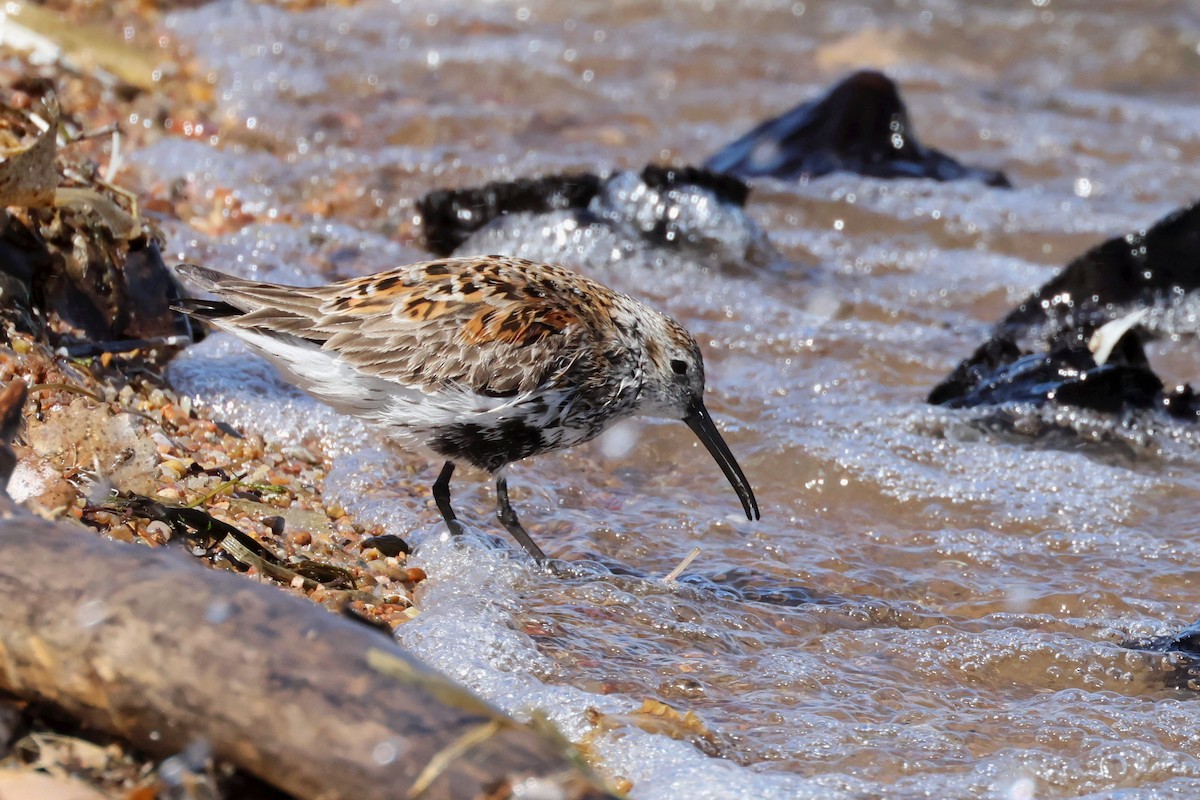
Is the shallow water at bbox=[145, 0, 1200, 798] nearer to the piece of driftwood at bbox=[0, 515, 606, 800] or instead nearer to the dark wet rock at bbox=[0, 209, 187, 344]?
the dark wet rock at bbox=[0, 209, 187, 344]

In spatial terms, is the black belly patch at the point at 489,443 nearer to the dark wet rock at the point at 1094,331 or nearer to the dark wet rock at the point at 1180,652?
the dark wet rock at the point at 1180,652

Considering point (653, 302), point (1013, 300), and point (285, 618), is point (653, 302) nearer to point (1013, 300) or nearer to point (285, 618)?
point (1013, 300)

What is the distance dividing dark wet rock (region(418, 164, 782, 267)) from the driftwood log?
6186 mm

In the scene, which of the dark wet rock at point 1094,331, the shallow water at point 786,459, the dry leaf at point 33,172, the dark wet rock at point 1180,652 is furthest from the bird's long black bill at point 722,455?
the dry leaf at point 33,172

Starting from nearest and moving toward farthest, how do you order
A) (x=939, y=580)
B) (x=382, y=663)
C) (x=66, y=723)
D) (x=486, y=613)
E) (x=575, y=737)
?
(x=382, y=663) < (x=66, y=723) < (x=575, y=737) < (x=486, y=613) < (x=939, y=580)

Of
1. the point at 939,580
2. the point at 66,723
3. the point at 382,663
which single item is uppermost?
the point at 382,663

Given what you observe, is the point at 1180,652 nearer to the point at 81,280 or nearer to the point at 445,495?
the point at 445,495

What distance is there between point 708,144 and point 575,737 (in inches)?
359

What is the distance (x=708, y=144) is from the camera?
1248cm

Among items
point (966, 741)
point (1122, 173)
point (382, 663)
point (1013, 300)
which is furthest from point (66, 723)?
point (1122, 173)

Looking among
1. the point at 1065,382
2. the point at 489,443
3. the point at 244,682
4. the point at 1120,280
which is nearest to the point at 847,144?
the point at 1120,280

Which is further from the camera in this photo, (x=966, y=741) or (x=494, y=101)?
(x=494, y=101)

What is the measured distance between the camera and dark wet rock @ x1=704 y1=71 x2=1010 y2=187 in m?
11.5

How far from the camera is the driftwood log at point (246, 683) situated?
270cm
